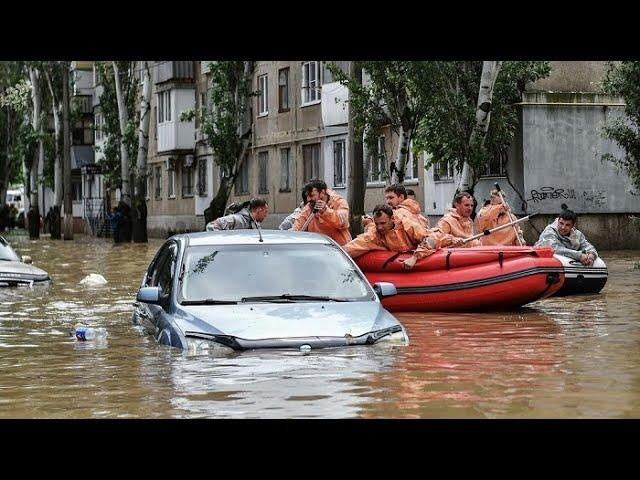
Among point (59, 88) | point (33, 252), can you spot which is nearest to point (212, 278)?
point (33, 252)

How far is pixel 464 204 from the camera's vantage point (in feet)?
61.3

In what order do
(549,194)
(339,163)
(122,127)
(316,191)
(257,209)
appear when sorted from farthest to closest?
(122,127), (339,163), (549,194), (316,191), (257,209)

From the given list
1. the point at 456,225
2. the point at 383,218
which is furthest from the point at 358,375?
the point at 456,225

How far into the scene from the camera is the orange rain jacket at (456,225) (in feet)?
62.3

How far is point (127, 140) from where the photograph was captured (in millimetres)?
51719

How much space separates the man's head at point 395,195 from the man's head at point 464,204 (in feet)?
2.36

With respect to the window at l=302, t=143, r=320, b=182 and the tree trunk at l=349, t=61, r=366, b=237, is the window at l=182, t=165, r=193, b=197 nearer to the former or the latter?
the window at l=302, t=143, r=320, b=182

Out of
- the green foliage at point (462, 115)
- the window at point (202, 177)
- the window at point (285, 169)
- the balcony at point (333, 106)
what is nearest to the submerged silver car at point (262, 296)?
the green foliage at point (462, 115)

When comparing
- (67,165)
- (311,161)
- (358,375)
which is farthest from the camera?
(67,165)

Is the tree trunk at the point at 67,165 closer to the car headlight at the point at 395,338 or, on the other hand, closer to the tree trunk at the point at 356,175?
the tree trunk at the point at 356,175

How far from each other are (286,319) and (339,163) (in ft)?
105

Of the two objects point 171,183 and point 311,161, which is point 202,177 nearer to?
point 171,183
